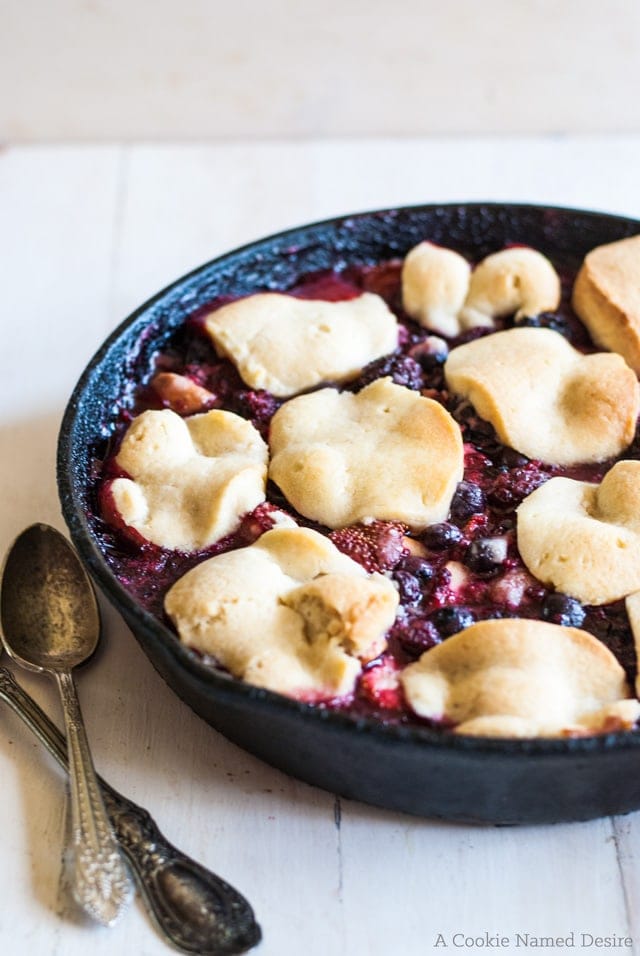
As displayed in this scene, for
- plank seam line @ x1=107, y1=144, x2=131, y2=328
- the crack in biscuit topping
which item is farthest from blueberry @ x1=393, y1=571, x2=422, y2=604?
plank seam line @ x1=107, y1=144, x2=131, y2=328

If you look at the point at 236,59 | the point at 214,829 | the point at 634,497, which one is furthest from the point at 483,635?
the point at 236,59

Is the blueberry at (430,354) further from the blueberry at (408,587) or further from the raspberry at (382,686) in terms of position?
the raspberry at (382,686)

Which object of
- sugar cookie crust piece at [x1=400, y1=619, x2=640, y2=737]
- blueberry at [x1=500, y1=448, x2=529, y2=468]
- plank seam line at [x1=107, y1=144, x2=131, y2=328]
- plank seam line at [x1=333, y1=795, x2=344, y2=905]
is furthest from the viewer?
plank seam line at [x1=107, y1=144, x2=131, y2=328]

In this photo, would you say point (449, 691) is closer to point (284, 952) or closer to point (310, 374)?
point (284, 952)

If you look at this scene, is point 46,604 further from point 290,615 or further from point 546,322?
point 546,322

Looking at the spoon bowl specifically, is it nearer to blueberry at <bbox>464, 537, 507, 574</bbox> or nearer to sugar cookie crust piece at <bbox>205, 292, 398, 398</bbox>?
sugar cookie crust piece at <bbox>205, 292, 398, 398</bbox>

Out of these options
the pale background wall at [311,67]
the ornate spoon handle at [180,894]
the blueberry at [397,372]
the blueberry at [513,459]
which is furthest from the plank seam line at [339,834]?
the pale background wall at [311,67]
